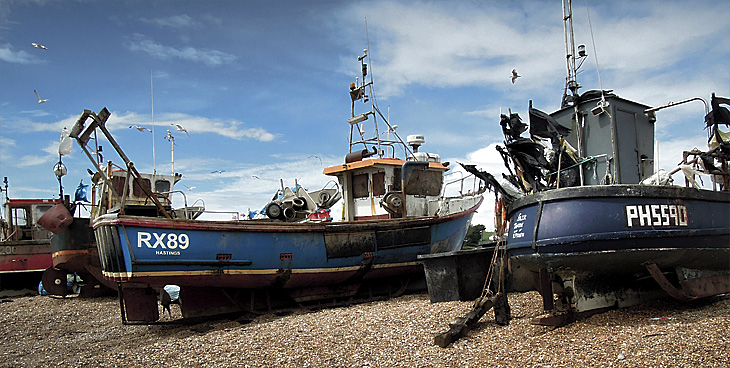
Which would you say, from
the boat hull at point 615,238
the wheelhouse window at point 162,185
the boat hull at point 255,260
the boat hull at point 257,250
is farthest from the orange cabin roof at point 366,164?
the wheelhouse window at point 162,185

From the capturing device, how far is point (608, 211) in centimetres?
525

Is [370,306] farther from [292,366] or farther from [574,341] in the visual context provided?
[574,341]

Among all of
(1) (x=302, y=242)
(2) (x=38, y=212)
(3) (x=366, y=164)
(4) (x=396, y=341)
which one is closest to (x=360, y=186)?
(3) (x=366, y=164)

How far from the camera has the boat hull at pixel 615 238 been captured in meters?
5.24

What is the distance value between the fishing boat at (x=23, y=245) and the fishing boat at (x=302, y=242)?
7.83m

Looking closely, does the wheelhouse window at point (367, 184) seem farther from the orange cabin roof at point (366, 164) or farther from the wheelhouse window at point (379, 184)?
the orange cabin roof at point (366, 164)

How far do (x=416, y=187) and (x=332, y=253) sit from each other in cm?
316

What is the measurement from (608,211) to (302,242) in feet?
16.6

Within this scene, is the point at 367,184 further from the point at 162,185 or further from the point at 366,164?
the point at 162,185

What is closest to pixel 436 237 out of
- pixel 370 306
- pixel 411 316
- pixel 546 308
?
pixel 370 306

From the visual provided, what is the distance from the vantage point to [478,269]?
7.63 m

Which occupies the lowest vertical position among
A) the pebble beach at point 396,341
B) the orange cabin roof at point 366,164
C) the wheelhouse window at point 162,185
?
the pebble beach at point 396,341

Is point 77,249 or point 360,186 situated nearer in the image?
point 360,186

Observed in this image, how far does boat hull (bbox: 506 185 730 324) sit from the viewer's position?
206 inches
